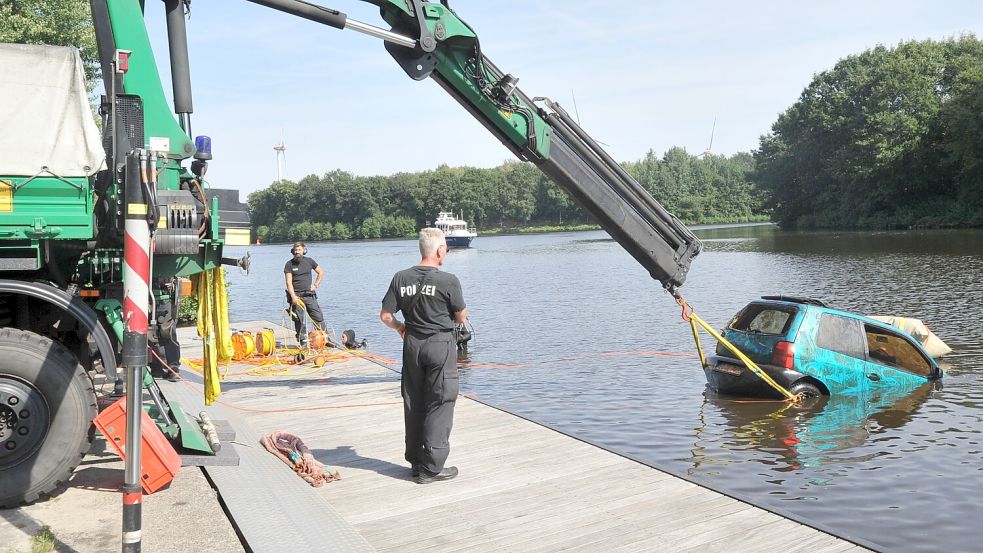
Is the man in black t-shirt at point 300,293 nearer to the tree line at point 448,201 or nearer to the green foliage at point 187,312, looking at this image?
the green foliage at point 187,312

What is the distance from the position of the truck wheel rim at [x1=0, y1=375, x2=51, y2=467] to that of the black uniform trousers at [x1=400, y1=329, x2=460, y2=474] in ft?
8.89

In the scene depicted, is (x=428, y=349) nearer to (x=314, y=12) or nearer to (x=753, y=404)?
(x=314, y=12)

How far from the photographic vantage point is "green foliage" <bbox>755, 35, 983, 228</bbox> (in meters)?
67.9

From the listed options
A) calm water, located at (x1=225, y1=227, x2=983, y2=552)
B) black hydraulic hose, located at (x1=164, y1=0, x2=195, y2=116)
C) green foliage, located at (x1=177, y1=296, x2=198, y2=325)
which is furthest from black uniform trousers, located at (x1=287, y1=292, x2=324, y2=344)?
black hydraulic hose, located at (x1=164, y1=0, x2=195, y2=116)

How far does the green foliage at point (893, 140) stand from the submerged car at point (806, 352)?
197 feet

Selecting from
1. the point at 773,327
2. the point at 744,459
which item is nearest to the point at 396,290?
the point at 744,459

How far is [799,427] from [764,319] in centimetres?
185

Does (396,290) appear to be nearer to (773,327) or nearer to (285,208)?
(773,327)

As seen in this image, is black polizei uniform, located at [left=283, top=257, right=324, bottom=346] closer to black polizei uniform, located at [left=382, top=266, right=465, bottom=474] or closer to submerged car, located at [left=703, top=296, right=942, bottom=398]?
submerged car, located at [left=703, top=296, right=942, bottom=398]

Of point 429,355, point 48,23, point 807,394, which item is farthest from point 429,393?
point 48,23

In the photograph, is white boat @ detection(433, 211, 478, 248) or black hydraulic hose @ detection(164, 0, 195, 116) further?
white boat @ detection(433, 211, 478, 248)

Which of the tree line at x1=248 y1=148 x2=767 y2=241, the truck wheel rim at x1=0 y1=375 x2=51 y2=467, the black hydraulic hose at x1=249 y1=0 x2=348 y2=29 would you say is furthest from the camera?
the tree line at x1=248 y1=148 x2=767 y2=241

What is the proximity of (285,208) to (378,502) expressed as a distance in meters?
157

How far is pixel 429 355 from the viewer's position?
6.97 m
